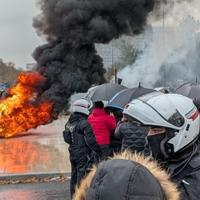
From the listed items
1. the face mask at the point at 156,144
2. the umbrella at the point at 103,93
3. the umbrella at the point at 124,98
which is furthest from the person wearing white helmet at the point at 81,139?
the face mask at the point at 156,144

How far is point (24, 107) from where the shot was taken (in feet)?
70.0

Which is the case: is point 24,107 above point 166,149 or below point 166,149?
below

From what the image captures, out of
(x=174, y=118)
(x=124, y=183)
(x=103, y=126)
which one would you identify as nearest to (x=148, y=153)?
(x=174, y=118)

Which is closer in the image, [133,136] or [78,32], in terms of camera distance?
[133,136]

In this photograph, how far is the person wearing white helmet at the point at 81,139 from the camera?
6062 millimetres

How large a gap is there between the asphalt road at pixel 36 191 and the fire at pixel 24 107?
1101cm

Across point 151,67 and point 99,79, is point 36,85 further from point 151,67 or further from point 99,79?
point 151,67

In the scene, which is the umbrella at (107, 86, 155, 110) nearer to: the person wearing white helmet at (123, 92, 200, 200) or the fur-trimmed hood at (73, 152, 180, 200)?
the person wearing white helmet at (123, 92, 200, 200)

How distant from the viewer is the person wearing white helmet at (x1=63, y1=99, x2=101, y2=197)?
19.9ft

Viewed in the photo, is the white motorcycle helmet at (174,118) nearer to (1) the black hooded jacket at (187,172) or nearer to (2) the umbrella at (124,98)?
(1) the black hooded jacket at (187,172)

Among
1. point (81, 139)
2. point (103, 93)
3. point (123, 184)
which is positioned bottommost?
point (81, 139)

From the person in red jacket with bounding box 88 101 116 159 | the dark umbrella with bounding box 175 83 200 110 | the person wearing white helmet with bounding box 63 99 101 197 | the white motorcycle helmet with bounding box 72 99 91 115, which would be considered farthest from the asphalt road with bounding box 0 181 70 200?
the dark umbrella with bounding box 175 83 200 110

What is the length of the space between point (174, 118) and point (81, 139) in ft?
10.6

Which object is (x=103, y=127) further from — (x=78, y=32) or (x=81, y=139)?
(x=78, y=32)
